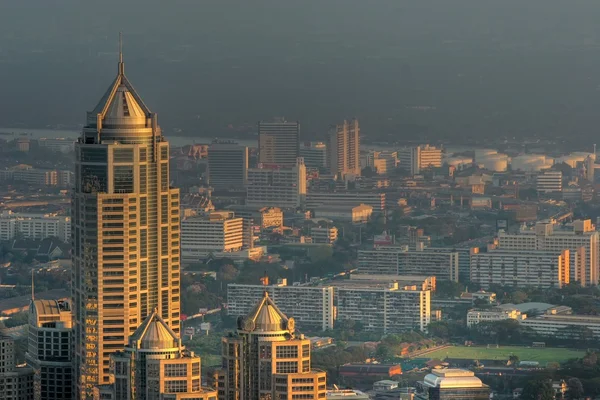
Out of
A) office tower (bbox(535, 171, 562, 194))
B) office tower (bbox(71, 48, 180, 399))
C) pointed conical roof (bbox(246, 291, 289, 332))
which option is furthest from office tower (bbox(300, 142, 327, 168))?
pointed conical roof (bbox(246, 291, 289, 332))

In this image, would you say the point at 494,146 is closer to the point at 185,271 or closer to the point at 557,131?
the point at 557,131

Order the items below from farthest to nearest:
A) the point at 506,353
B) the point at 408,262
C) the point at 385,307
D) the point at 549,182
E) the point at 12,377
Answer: the point at 549,182
the point at 408,262
the point at 385,307
the point at 506,353
the point at 12,377

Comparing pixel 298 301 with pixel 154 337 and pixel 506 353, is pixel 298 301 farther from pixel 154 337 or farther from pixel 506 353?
pixel 154 337

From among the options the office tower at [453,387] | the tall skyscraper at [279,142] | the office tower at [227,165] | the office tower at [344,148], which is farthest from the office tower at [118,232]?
the office tower at [344,148]

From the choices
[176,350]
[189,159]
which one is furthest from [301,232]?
[176,350]

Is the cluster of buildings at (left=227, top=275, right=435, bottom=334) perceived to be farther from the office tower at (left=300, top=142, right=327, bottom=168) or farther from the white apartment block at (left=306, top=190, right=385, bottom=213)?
the office tower at (left=300, top=142, right=327, bottom=168)

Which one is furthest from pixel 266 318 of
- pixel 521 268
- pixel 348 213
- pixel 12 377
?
pixel 348 213
